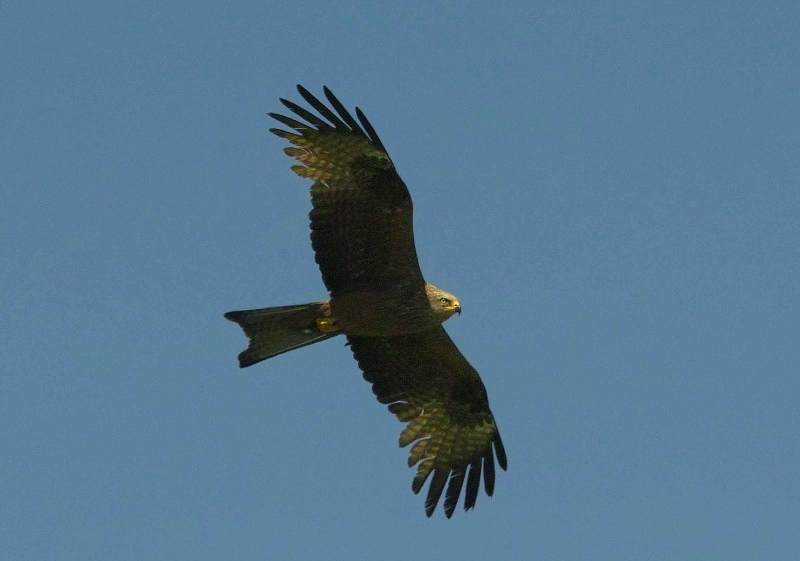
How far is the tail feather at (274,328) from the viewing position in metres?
14.3

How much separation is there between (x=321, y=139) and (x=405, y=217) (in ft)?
3.89

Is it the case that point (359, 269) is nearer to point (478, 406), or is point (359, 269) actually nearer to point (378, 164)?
point (378, 164)

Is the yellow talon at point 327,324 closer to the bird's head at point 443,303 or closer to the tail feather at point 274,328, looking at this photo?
the tail feather at point 274,328

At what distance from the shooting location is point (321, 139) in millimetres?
14141

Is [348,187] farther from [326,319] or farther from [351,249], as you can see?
[326,319]

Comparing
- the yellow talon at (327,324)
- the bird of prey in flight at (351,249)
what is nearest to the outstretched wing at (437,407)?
the bird of prey in flight at (351,249)

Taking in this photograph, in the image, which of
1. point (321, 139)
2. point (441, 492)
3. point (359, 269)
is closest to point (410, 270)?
point (359, 269)

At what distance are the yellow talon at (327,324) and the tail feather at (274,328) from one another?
4cm

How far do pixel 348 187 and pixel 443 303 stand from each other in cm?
157

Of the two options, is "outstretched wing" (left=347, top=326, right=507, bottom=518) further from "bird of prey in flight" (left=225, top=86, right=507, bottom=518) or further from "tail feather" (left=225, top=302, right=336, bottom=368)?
"tail feather" (left=225, top=302, right=336, bottom=368)

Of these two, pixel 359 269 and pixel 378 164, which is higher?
pixel 378 164

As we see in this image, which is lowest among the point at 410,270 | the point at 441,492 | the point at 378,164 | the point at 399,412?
the point at 441,492

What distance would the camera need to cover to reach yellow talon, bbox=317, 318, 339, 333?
47.1 feet

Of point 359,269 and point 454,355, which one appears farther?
point 454,355
